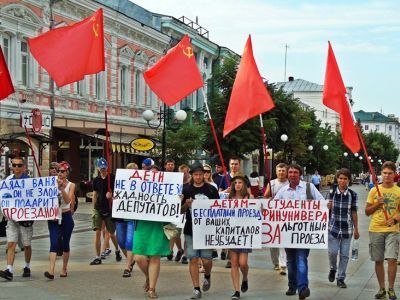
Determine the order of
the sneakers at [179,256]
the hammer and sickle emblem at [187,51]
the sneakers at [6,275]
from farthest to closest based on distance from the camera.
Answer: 1. the sneakers at [179,256]
2. the hammer and sickle emblem at [187,51]
3. the sneakers at [6,275]

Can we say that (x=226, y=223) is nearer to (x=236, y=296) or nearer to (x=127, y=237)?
(x=236, y=296)

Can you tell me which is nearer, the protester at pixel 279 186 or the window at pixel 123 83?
the protester at pixel 279 186

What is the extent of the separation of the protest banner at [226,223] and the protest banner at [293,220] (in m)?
0.23

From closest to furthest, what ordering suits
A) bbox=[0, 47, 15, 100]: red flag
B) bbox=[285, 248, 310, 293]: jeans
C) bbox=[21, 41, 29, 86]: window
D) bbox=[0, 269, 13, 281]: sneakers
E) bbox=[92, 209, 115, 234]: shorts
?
bbox=[285, 248, 310, 293]: jeans, bbox=[0, 269, 13, 281]: sneakers, bbox=[0, 47, 15, 100]: red flag, bbox=[92, 209, 115, 234]: shorts, bbox=[21, 41, 29, 86]: window

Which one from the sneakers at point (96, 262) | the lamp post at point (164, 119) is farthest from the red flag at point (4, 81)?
the lamp post at point (164, 119)

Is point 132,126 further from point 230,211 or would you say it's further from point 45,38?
point 230,211

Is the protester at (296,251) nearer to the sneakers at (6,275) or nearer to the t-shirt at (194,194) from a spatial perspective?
the t-shirt at (194,194)

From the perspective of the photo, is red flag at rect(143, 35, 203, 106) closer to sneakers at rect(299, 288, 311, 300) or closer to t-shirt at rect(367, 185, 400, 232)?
t-shirt at rect(367, 185, 400, 232)

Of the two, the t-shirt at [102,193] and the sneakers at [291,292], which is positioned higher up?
the t-shirt at [102,193]

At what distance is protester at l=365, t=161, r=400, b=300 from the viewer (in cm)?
934

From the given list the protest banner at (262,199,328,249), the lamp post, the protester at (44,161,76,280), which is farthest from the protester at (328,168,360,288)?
the lamp post

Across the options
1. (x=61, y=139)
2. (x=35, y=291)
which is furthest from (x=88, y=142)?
(x=35, y=291)

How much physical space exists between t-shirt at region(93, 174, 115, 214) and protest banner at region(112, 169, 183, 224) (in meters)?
2.55

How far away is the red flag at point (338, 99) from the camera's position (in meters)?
10.5
